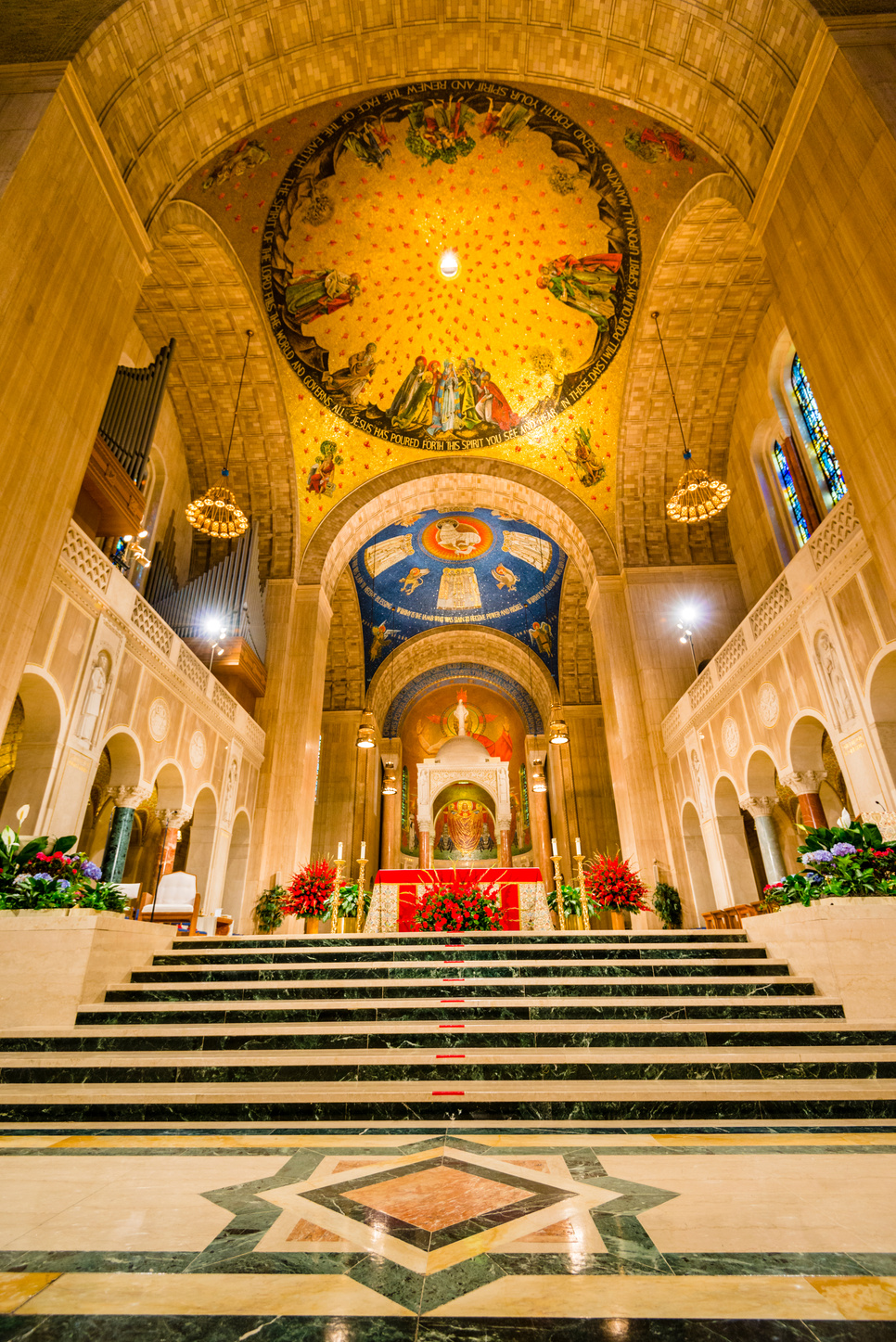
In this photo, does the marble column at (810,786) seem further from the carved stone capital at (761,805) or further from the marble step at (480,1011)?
the marble step at (480,1011)

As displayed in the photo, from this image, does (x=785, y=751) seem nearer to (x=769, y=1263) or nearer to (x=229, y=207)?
(x=769, y=1263)

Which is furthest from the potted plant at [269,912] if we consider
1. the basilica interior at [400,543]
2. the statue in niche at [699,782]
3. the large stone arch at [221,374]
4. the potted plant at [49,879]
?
the statue in niche at [699,782]

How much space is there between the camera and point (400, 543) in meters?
20.5

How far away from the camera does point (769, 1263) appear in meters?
1.51

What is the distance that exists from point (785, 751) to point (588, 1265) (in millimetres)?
8560

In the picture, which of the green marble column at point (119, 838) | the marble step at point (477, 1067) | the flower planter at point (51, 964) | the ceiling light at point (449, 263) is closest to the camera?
the marble step at point (477, 1067)

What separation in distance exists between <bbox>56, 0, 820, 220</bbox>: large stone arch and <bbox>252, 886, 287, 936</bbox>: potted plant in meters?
10.0

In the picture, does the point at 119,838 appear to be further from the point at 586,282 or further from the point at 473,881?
the point at 586,282

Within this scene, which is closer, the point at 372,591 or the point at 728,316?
the point at 728,316

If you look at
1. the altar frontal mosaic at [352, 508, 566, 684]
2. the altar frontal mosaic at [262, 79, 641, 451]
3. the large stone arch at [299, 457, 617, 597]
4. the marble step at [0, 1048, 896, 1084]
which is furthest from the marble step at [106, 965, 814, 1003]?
the altar frontal mosaic at [352, 508, 566, 684]

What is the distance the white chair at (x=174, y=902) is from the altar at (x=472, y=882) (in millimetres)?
3538

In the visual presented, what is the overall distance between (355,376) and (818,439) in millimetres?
8909

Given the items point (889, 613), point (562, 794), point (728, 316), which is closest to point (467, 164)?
point (728, 316)

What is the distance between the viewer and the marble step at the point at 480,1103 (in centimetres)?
321
